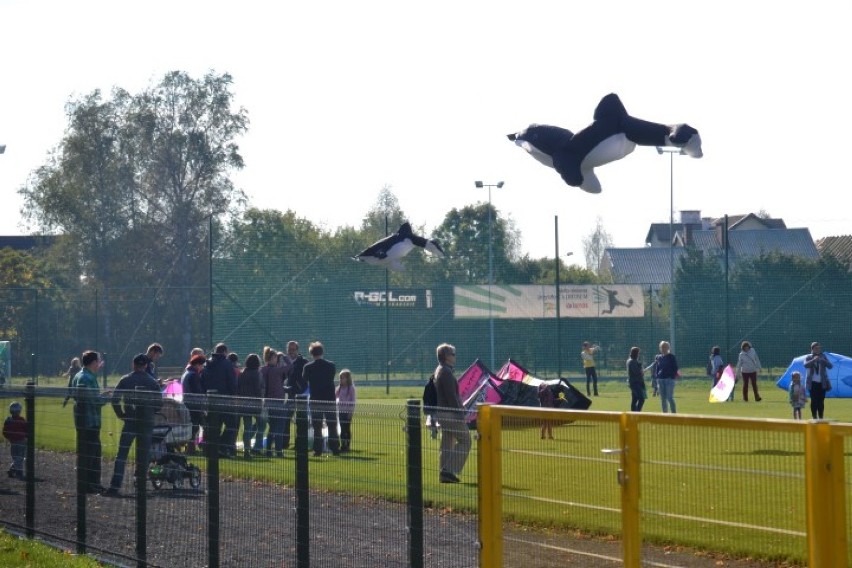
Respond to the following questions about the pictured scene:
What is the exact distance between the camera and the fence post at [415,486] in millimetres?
7129

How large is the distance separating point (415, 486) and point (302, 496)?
1319 mm

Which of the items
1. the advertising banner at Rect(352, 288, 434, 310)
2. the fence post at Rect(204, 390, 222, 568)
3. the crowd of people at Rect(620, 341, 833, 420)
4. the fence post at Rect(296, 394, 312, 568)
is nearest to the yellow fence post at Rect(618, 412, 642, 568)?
the fence post at Rect(296, 394, 312, 568)

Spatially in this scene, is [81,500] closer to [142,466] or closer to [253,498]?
[142,466]

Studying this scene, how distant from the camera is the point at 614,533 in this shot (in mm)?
5953

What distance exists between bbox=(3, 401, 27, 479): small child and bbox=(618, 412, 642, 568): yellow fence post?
8.44m

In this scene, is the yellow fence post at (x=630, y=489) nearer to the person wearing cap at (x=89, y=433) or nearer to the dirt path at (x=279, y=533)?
the dirt path at (x=279, y=533)

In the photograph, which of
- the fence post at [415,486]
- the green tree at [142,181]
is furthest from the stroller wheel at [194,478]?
the green tree at [142,181]

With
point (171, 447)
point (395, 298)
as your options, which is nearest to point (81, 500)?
point (171, 447)

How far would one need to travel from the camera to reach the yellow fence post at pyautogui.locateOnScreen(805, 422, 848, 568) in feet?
15.4

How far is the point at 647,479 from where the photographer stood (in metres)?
5.59

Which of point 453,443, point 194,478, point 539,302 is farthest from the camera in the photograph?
point 539,302

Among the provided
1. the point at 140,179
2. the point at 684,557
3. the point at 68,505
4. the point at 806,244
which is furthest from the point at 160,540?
the point at 806,244

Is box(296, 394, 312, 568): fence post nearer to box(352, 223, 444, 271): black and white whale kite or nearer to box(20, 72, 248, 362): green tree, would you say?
box(352, 223, 444, 271): black and white whale kite

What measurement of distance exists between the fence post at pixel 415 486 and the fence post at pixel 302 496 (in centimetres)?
113
